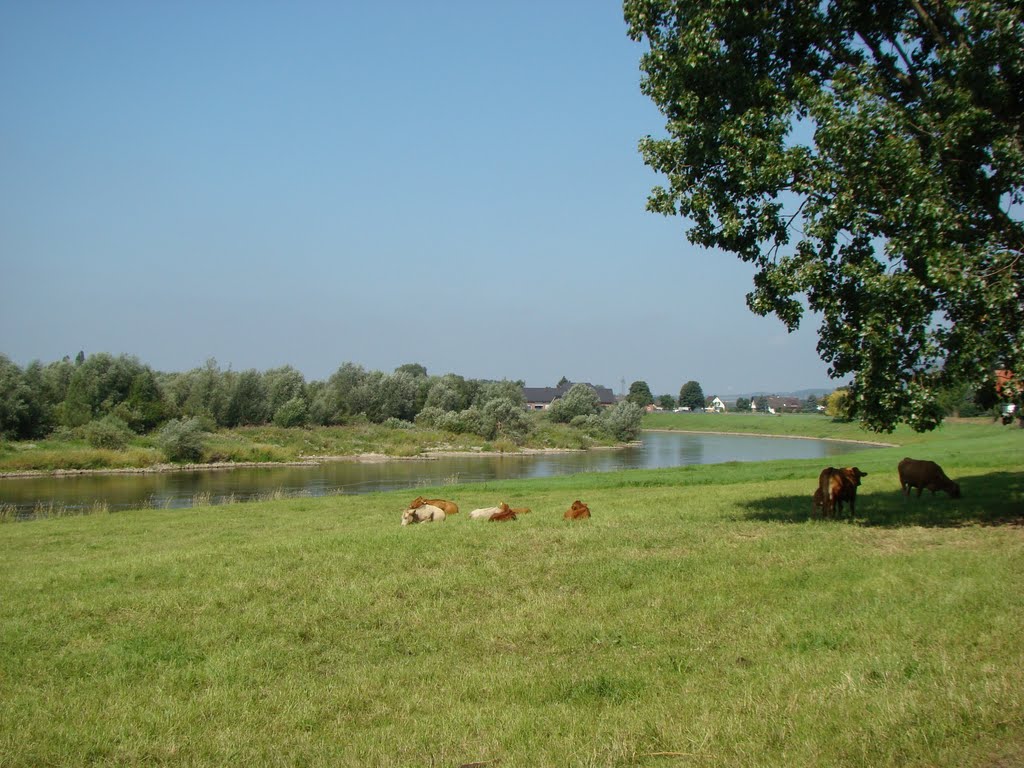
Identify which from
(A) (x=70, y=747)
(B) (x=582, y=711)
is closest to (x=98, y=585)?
(A) (x=70, y=747)

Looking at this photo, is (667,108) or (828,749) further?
(667,108)

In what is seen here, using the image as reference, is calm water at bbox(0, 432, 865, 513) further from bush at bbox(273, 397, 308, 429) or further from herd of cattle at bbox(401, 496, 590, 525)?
bush at bbox(273, 397, 308, 429)

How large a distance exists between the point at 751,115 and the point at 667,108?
207 centimetres

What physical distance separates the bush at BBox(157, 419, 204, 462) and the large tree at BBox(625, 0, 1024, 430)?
171 ft

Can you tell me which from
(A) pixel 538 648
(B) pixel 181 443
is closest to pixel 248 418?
(B) pixel 181 443

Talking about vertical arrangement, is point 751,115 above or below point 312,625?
above

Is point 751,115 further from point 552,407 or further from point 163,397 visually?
point 552,407

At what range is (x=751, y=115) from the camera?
13625 millimetres

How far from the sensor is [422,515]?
58.6 feet

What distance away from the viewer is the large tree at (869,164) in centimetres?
1196

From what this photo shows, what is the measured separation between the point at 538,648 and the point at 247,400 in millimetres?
81418

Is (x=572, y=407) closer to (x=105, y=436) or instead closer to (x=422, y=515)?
(x=105, y=436)

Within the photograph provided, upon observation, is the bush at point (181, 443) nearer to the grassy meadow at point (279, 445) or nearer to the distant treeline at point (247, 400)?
the grassy meadow at point (279, 445)

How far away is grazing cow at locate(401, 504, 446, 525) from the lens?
17703 mm
